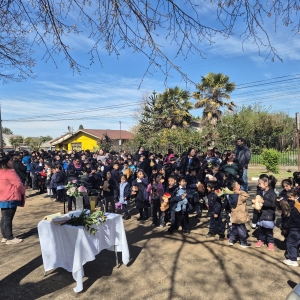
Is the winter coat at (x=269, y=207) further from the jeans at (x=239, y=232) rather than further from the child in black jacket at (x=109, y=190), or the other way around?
the child in black jacket at (x=109, y=190)

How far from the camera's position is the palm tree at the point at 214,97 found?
23.8m

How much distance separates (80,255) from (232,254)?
2701 mm

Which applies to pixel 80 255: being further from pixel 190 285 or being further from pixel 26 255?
pixel 26 255

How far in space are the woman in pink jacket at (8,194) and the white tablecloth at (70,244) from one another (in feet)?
6.03

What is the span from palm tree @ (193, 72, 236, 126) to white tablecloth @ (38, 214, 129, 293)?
70.4ft

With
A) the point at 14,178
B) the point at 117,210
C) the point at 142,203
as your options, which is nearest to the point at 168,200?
the point at 142,203

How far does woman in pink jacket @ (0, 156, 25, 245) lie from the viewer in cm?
528

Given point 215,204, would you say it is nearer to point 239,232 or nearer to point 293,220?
point 239,232

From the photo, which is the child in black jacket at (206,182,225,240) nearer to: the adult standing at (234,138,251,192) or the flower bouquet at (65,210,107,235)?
the adult standing at (234,138,251,192)

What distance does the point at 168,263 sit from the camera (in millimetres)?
4398

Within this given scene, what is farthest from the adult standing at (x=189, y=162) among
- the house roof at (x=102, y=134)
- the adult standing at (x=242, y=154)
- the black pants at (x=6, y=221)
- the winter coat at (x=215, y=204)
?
the house roof at (x=102, y=134)

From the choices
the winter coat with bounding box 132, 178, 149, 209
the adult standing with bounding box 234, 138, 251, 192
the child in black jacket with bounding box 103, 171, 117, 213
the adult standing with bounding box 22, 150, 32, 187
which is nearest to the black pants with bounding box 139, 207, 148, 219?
the winter coat with bounding box 132, 178, 149, 209

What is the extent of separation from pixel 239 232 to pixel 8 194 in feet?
14.9

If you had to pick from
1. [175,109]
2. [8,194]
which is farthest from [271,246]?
[175,109]
